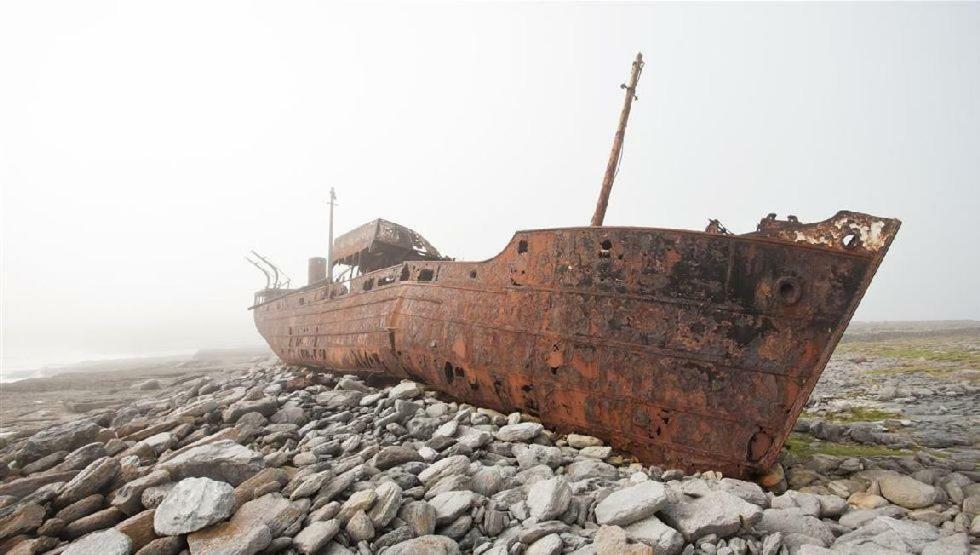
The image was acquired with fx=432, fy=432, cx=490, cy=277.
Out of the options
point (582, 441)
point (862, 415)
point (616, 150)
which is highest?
point (616, 150)

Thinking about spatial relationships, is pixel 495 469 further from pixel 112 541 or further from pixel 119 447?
pixel 119 447

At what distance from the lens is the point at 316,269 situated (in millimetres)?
16844

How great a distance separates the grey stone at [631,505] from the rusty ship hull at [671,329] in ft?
4.24

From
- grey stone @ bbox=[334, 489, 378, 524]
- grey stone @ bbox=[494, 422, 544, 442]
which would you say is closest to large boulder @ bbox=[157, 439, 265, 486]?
grey stone @ bbox=[334, 489, 378, 524]

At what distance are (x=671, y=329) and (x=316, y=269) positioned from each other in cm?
1538

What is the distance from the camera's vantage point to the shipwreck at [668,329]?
369 cm

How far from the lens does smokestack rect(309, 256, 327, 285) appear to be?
55.0 feet

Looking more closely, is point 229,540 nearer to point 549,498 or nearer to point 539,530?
point 539,530

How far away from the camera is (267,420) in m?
4.95

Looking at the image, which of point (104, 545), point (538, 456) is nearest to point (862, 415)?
point (538, 456)

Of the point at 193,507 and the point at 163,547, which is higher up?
the point at 193,507

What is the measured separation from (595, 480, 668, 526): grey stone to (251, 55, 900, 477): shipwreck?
129 centimetres

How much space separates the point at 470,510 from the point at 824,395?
932 centimetres

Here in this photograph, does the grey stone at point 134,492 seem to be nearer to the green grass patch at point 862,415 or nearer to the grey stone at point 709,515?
the grey stone at point 709,515
